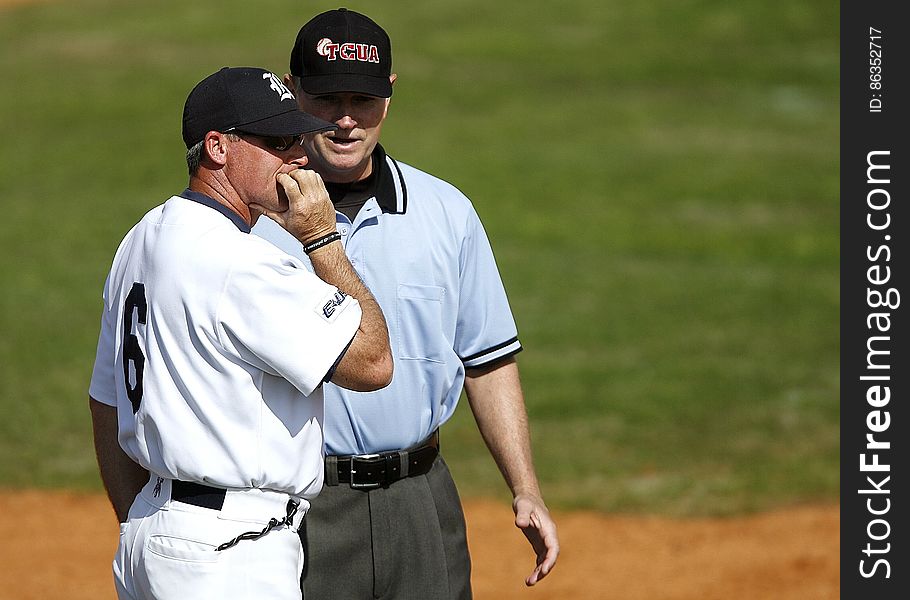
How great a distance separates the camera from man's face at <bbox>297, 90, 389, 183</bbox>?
4039mm

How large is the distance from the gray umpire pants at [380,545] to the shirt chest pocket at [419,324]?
410 millimetres

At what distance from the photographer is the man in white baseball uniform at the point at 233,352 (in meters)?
3.03

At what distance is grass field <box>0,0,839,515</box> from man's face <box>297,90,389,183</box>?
545 centimetres

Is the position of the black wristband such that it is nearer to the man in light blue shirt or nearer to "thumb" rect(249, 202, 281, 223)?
"thumb" rect(249, 202, 281, 223)

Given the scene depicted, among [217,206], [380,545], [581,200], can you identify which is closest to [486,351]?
[380,545]

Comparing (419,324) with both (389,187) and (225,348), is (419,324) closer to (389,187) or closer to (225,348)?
(389,187)

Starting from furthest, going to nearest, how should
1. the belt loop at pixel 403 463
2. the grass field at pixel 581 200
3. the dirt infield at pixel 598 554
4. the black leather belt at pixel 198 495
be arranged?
the grass field at pixel 581 200 < the dirt infield at pixel 598 554 < the belt loop at pixel 403 463 < the black leather belt at pixel 198 495

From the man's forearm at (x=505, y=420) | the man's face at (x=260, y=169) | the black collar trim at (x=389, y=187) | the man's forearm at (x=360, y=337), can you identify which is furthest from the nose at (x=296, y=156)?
the man's forearm at (x=505, y=420)

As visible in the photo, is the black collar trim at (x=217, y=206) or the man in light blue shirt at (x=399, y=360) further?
the man in light blue shirt at (x=399, y=360)

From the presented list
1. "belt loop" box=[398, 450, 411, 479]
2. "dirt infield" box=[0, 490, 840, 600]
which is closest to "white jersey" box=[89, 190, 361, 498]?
"belt loop" box=[398, 450, 411, 479]

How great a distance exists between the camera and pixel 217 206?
320 centimetres
